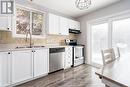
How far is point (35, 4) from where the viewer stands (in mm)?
3727

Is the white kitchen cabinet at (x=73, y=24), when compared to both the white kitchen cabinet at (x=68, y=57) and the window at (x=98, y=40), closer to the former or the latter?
the window at (x=98, y=40)

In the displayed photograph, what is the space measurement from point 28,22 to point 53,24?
0.87 m

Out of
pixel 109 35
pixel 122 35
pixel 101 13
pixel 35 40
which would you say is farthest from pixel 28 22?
pixel 122 35

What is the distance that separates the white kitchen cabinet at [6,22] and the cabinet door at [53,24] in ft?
4.59

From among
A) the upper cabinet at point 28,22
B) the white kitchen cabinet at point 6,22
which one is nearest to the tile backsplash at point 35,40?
the upper cabinet at point 28,22

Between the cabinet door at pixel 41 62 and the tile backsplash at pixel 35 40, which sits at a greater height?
the tile backsplash at pixel 35 40

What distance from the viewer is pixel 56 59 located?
3.68 m

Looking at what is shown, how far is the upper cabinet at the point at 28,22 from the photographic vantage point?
334 cm

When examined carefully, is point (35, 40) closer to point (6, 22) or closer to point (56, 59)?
point (56, 59)

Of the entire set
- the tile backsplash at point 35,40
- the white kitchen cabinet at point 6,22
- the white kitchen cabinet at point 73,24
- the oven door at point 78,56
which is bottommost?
the oven door at point 78,56

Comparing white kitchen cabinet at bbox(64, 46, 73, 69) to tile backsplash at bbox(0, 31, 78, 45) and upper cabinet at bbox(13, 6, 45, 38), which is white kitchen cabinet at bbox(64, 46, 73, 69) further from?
upper cabinet at bbox(13, 6, 45, 38)

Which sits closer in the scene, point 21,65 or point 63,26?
point 21,65

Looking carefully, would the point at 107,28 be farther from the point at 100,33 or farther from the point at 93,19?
the point at 93,19

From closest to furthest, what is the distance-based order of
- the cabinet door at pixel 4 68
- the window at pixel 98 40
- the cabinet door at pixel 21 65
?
the cabinet door at pixel 4 68
the cabinet door at pixel 21 65
the window at pixel 98 40
